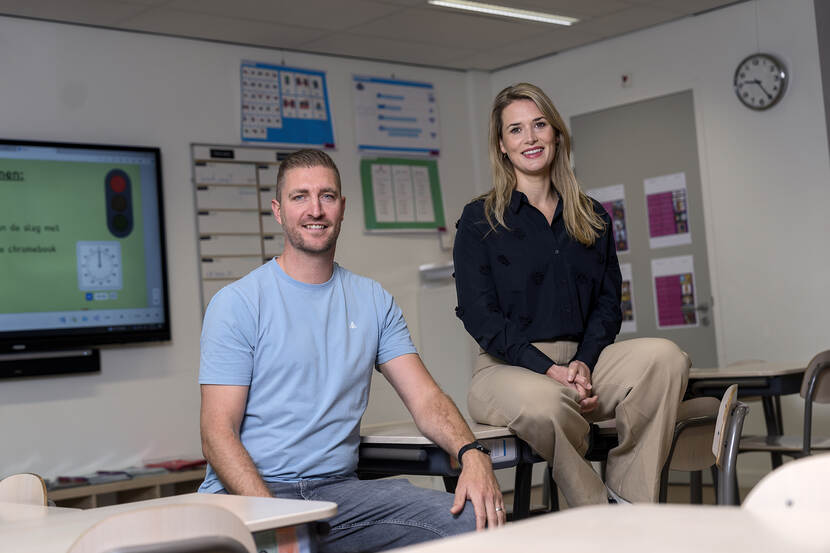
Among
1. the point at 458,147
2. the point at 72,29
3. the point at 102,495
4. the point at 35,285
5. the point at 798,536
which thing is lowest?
the point at 102,495

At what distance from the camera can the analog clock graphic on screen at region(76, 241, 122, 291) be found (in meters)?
5.01

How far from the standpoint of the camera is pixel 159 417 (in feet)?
17.3

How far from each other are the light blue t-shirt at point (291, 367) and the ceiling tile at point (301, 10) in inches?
114

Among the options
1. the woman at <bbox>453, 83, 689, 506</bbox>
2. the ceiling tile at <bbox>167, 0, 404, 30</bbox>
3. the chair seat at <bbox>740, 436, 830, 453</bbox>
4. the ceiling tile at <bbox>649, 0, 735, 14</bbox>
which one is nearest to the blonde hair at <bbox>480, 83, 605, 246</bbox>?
the woman at <bbox>453, 83, 689, 506</bbox>

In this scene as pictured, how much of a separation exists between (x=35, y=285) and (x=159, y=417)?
3.10 ft

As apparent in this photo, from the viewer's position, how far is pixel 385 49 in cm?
620

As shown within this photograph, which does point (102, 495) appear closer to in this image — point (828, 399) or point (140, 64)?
point (140, 64)

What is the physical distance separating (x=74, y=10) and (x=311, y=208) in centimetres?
302

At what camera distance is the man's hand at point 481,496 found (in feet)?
7.15

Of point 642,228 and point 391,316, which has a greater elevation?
point 642,228

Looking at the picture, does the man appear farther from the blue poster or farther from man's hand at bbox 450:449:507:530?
the blue poster

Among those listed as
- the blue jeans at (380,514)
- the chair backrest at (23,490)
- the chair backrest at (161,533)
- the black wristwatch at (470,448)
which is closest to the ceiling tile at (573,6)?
the black wristwatch at (470,448)

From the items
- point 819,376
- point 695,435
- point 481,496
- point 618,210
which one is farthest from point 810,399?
point 618,210

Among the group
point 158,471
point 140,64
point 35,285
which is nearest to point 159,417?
point 158,471
